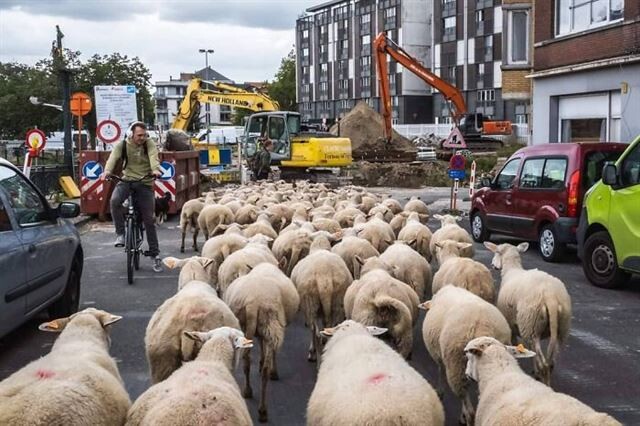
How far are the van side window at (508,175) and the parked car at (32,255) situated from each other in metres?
8.29

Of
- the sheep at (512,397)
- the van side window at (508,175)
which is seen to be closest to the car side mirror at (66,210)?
the sheep at (512,397)

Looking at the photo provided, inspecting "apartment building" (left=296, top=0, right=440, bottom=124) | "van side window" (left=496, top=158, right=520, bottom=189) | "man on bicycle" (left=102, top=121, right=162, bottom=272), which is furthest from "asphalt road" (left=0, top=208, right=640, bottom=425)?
"apartment building" (left=296, top=0, right=440, bottom=124)

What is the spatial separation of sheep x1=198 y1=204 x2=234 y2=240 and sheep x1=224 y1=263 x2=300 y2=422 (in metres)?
5.84

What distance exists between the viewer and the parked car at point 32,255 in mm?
6699

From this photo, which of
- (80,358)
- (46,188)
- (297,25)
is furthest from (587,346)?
(297,25)

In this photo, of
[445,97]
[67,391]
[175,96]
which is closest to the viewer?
[67,391]

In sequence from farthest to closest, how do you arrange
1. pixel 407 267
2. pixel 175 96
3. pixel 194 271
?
1. pixel 175 96
2. pixel 407 267
3. pixel 194 271

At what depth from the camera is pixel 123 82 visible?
41.9 metres

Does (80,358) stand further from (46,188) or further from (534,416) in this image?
(46,188)

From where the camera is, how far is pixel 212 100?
30.7 m

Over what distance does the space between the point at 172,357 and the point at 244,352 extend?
2.36 feet

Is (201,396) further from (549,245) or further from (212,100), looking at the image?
(212,100)

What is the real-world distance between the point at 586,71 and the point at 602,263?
33.3ft

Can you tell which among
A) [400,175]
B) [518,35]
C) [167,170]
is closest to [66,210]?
[167,170]
